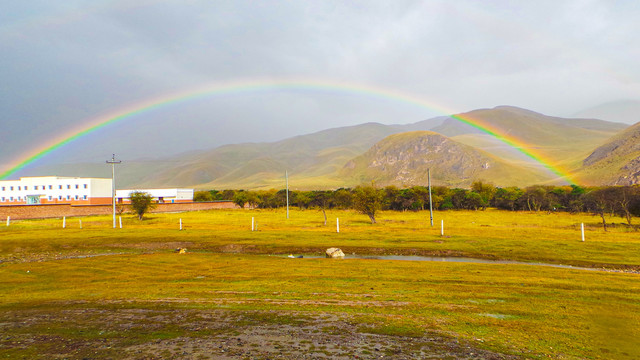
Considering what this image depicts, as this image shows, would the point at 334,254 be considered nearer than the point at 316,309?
No

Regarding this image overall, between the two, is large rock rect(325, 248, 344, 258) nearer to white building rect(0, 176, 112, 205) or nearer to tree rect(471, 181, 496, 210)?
tree rect(471, 181, 496, 210)

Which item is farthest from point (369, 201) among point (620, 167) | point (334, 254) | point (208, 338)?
point (620, 167)

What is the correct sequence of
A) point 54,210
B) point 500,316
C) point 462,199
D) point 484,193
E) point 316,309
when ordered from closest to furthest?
point 500,316
point 316,309
point 54,210
point 462,199
point 484,193

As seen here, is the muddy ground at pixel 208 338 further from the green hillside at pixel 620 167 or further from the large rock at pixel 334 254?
the green hillside at pixel 620 167

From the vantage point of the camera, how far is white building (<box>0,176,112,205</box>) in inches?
4626

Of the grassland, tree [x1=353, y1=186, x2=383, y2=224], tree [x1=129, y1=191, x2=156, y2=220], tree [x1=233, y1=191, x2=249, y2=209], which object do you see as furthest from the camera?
tree [x1=233, y1=191, x2=249, y2=209]

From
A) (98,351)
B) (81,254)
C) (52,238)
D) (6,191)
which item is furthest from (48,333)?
(6,191)

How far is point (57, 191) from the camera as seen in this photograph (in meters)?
122

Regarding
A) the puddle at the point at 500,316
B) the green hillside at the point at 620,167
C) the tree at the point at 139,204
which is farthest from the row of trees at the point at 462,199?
the puddle at the point at 500,316

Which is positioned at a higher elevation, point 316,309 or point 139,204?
point 139,204

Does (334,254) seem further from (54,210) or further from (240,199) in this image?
(240,199)

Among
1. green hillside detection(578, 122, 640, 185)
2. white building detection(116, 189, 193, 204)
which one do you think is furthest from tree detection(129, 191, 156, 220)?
green hillside detection(578, 122, 640, 185)

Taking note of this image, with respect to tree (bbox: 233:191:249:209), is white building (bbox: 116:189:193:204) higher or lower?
higher

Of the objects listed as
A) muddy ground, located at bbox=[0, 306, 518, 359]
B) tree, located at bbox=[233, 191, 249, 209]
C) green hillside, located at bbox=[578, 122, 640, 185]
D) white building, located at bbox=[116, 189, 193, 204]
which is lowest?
muddy ground, located at bbox=[0, 306, 518, 359]
